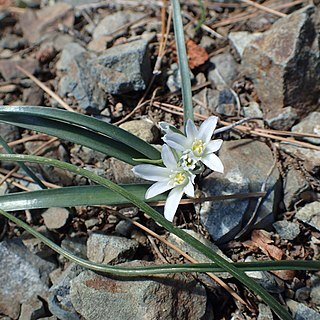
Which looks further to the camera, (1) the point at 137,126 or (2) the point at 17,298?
(1) the point at 137,126

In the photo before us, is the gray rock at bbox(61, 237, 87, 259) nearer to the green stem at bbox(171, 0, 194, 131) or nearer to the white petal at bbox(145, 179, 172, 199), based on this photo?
the white petal at bbox(145, 179, 172, 199)

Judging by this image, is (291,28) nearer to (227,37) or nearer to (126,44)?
(227,37)

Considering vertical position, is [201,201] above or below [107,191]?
below

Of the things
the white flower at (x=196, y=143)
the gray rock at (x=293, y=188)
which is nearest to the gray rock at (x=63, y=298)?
the white flower at (x=196, y=143)

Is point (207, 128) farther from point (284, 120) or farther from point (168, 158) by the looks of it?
point (284, 120)

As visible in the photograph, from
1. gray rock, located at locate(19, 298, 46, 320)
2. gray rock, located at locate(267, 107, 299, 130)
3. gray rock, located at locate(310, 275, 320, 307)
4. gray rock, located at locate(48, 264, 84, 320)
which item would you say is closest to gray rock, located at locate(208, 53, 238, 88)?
gray rock, located at locate(267, 107, 299, 130)

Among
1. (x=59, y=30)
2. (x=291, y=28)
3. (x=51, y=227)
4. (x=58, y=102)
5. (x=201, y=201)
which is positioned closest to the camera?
(x=201, y=201)

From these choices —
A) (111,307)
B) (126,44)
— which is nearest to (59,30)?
(126,44)
